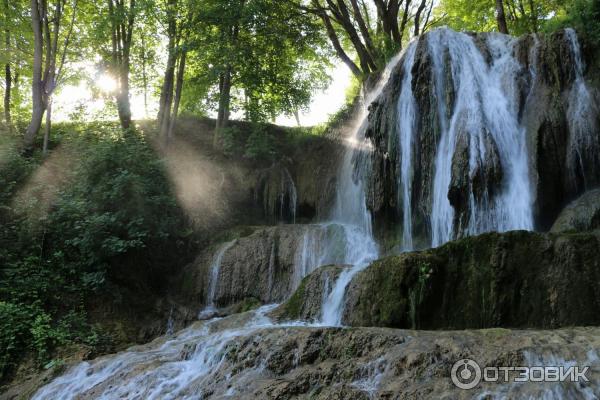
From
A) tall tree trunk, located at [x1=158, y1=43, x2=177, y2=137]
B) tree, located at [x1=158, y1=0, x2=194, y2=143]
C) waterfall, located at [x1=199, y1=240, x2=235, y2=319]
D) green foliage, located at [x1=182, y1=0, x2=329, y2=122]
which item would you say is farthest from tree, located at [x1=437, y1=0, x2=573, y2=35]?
waterfall, located at [x1=199, y1=240, x2=235, y2=319]

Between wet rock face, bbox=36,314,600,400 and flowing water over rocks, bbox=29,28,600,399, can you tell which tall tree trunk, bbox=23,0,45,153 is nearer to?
flowing water over rocks, bbox=29,28,600,399

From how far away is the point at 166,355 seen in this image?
22.1 ft

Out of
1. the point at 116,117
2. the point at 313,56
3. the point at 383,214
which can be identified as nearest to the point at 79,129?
the point at 116,117

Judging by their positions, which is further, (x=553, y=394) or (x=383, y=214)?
(x=383, y=214)

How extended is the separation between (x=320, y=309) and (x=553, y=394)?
478 cm

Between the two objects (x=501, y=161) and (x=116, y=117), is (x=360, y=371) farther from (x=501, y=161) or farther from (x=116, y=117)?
(x=116, y=117)

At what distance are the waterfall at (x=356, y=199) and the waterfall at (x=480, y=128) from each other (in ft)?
6.10

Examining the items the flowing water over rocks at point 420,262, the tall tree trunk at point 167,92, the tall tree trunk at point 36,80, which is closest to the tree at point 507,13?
the flowing water over rocks at point 420,262

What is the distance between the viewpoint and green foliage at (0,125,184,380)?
31.1 feet

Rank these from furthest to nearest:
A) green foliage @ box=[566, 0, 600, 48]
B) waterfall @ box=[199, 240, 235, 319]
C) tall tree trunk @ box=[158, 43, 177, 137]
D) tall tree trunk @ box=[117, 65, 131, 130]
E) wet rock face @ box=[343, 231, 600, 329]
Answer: tall tree trunk @ box=[117, 65, 131, 130] < tall tree trunk @ box=[158, 43, 177, 137] < waterfall @ box=[199, 240, 235, 319] < green foliage @ box=[566, 0, 600, 48] < wet rock face @ box=[343, 231, 600, 329]

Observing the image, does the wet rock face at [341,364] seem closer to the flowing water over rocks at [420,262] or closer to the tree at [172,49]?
the flowing water over rocks at [420,262]

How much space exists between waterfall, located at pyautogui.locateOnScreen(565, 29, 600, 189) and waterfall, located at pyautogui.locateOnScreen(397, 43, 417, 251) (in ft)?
10.6

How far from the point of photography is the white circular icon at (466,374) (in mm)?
3839

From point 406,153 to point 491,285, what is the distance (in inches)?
209
